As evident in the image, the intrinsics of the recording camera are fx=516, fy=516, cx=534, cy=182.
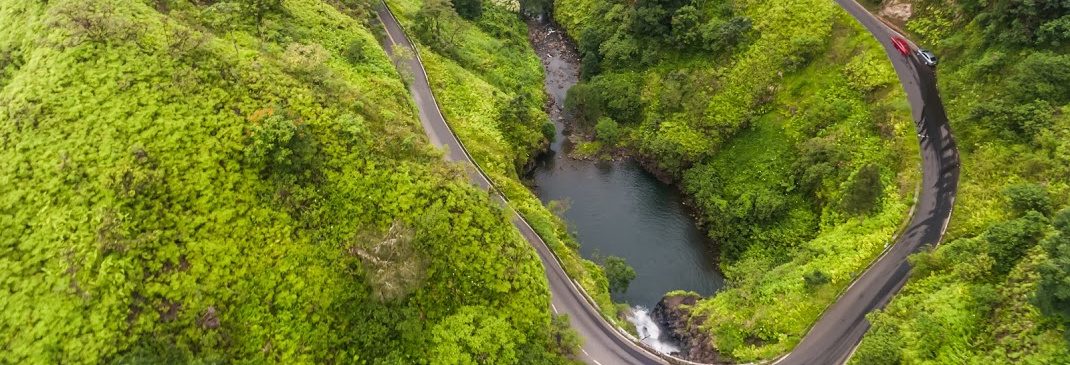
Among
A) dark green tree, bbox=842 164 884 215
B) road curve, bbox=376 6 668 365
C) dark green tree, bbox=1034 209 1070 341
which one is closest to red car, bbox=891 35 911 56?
dark green tree, bbox=842 164 884 215

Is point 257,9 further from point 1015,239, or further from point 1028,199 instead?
point 1028,199

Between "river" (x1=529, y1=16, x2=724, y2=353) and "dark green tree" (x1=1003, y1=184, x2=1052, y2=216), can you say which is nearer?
"dark green tree" (x1=1003, y1=184, x2=1052, y2=216)

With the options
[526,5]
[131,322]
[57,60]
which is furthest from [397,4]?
[131,322]

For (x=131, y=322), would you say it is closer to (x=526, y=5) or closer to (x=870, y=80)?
(x=870, y=80)

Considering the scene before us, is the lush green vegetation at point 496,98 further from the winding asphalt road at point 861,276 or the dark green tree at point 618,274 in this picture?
the winding asphalt road at point 861,276

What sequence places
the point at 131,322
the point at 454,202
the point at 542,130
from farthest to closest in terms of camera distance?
the point at 542,130
the point at 454,202
the point at 131,322

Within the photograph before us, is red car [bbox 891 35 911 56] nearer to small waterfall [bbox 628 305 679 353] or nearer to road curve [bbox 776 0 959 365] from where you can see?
road curve [bbox 776 0 959 365]

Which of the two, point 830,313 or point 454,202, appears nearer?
point 454,202

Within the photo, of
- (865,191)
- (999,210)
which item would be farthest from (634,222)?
(999,210)
